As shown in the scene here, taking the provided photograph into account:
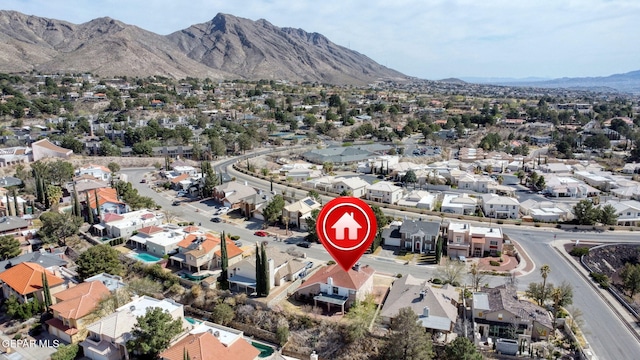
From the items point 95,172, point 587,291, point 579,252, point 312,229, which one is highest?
point 95,172

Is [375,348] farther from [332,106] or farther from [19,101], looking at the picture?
[332,106]

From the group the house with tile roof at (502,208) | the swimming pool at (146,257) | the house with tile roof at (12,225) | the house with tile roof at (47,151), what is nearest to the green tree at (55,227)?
the house with tile roof at (12,225)

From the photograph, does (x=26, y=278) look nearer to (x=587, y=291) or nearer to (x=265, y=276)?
(x=265, y=276)

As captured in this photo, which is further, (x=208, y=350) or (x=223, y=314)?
(x=223, y=314)

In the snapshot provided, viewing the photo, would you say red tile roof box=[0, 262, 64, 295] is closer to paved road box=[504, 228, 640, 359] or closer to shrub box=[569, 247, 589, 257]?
paved road box=[504, 228, 640, 359]

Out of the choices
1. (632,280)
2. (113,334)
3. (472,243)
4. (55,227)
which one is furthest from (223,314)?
(632,280)

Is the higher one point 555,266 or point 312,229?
point 312,229
